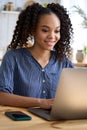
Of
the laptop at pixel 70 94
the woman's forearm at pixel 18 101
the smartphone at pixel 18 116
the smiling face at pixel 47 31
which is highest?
the smiling face at pixel 47 31

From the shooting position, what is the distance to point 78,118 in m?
1.10

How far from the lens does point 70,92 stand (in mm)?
1027

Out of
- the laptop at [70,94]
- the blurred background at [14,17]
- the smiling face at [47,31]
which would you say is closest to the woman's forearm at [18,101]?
the laptop at [70,94]

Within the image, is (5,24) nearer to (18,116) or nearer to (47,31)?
(47,31)

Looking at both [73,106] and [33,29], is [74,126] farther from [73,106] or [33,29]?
[33,29]

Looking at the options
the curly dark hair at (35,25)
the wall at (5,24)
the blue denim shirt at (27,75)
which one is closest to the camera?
the blue denim shirt at (27,75)

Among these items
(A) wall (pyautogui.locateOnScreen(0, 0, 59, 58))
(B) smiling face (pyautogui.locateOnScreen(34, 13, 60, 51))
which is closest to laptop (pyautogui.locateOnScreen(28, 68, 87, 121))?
(B) smiling face (pyautogui.locateOnScreen(34, 13, 60, 51))

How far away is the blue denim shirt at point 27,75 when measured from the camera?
5.20 ft

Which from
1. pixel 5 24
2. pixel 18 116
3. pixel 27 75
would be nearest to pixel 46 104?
pixel 18 116

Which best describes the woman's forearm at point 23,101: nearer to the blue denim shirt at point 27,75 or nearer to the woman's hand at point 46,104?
the woman's hand at point 46,104

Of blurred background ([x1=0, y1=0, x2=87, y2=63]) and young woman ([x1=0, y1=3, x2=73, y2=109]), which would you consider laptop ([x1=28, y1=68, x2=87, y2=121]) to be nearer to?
young woman ([x1=0, y1=3, x2=73, y2=109])

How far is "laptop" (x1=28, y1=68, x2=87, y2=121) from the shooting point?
1017 millimetres

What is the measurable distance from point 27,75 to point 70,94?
60cm

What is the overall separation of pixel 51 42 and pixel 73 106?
0.64 meters
